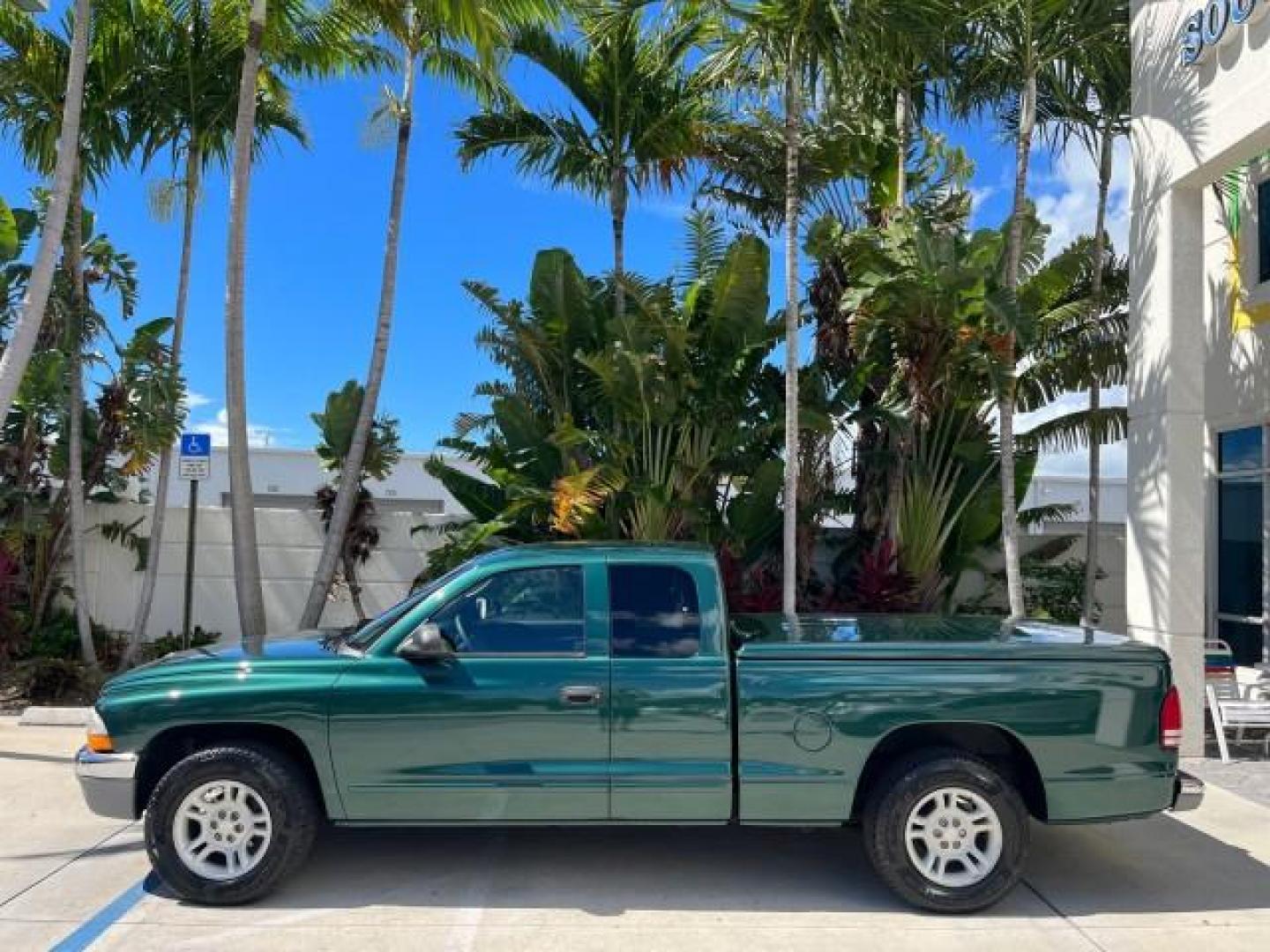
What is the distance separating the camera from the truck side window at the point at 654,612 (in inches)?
208

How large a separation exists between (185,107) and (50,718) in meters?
6.21

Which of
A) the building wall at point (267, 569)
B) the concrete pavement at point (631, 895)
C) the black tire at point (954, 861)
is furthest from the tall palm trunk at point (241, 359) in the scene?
the black tire at point (954, 861)

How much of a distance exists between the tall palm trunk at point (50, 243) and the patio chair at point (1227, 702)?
975cm

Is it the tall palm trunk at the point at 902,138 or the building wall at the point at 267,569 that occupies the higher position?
the tall palm trunk at the point at 902,138

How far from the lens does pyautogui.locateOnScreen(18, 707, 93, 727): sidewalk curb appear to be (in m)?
9.48

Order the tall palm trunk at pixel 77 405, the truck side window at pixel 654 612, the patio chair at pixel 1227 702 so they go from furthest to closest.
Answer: the tall palm trunk at pixel 77 405, the patio chair at pixel 1227 702, the truck side window at pixel 654 612

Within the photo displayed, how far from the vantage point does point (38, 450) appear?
11711 millimetres

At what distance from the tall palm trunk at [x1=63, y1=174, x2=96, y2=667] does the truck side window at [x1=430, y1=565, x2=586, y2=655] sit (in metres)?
7.19

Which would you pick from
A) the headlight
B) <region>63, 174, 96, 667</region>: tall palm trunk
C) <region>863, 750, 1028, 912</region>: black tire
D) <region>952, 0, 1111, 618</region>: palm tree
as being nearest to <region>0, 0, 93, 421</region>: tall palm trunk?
A: <region>63, 174, 96, 667</region>: tall palm trunk

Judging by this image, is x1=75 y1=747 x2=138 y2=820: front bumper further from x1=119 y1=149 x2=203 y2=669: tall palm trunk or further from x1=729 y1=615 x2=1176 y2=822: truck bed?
x1=119 y1=149 x2=203 y2=669: tall palm trunk

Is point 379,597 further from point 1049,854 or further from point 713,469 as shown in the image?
point 1049,854

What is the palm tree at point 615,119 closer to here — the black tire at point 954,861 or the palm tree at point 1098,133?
the palm tree at point 1098,133

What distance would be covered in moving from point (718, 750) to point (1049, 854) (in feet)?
7.78

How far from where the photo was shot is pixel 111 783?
16.9 ft
